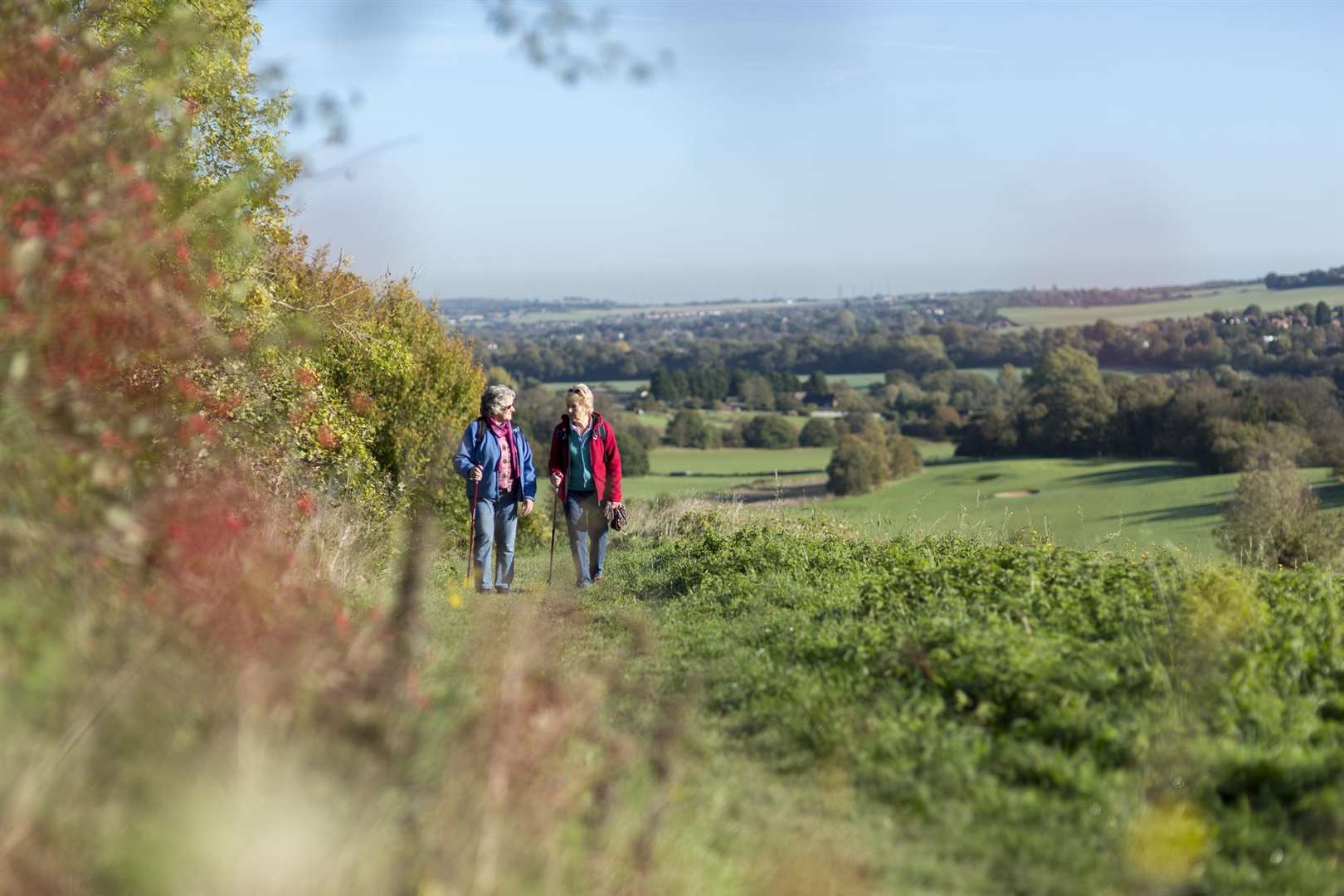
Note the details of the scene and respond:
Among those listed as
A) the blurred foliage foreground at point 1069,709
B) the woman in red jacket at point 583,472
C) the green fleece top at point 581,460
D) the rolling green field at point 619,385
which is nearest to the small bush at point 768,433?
the rolling green field at point 619,385

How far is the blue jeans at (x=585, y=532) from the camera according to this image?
11055 mm

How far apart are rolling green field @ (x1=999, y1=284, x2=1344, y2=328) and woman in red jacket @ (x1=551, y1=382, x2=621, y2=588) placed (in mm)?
159841

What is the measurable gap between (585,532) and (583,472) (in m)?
0.65

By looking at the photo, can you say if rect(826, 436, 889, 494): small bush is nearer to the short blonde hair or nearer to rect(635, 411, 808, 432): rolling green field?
rect(635, 411, 808, 432): rolling green field

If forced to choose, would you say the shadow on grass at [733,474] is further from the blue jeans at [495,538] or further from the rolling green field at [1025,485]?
the blue jeans at [495,538]

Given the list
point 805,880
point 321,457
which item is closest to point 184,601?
point 805,880

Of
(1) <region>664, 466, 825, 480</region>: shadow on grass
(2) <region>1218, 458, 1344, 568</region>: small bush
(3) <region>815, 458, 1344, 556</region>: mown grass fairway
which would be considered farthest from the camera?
(1) <region>664, 466, 825, 480</region>: shadow on grass

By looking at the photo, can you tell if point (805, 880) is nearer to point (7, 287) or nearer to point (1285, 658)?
point (1285, 658)

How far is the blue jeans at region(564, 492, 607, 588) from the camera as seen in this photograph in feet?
36.3

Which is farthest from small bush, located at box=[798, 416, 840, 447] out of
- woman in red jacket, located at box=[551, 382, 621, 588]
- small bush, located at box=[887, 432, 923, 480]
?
woman in red jacket, located at box=[551, 382, 621, 588]

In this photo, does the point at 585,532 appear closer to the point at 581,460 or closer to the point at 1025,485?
the point at 581,460

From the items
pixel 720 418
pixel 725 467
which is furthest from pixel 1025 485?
pixel 720 418

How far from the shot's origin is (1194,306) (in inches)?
7018

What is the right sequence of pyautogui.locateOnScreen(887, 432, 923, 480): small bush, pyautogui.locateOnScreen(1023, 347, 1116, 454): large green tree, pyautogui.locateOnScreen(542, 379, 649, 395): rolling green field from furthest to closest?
pyautogui.locateOnScreen(542, 379, 649, 395): rolling green field → pyautogui.locateOnScreen(1023, 347, 1116, 454): large green tree → pyautogui.locateOnScreen(887, 432, 923, 480): small bush
